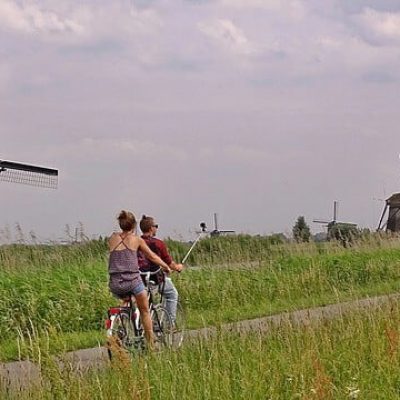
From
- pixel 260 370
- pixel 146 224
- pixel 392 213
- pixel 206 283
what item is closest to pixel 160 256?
pixel 146 224

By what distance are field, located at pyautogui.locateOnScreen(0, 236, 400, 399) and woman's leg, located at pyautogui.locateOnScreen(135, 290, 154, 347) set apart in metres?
0.97

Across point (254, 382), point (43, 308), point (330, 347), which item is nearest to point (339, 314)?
point (330, 347)

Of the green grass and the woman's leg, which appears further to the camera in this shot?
the woman's leg

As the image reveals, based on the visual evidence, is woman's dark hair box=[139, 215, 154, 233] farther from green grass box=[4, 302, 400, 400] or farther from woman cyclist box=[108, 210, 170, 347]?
green grass box=[4, 302, 400, 400]

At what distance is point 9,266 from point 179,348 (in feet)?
32.6

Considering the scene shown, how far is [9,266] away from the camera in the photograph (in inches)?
688

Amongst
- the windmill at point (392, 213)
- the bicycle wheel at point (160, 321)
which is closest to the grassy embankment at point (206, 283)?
the bicycle wheel at point (160, 321)

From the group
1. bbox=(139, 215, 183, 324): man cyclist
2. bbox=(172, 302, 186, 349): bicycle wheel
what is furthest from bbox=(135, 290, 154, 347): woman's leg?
bbox=(139, 215, 183, 324): man cyclist

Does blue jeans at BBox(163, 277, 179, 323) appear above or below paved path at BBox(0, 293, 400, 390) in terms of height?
above

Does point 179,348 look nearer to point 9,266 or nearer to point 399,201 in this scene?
point 9,266

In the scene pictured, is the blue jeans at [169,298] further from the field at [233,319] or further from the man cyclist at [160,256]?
the field at [233,319]

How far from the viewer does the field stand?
6449 mm

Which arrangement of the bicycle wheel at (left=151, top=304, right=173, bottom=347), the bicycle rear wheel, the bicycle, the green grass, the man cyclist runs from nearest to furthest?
the green grass → the bicycle → the bicycle rear wheel → the bicycle wheel at (left=151, top=304, right=173, bottom=347) → the man cyclist

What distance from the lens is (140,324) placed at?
10.2 meters
